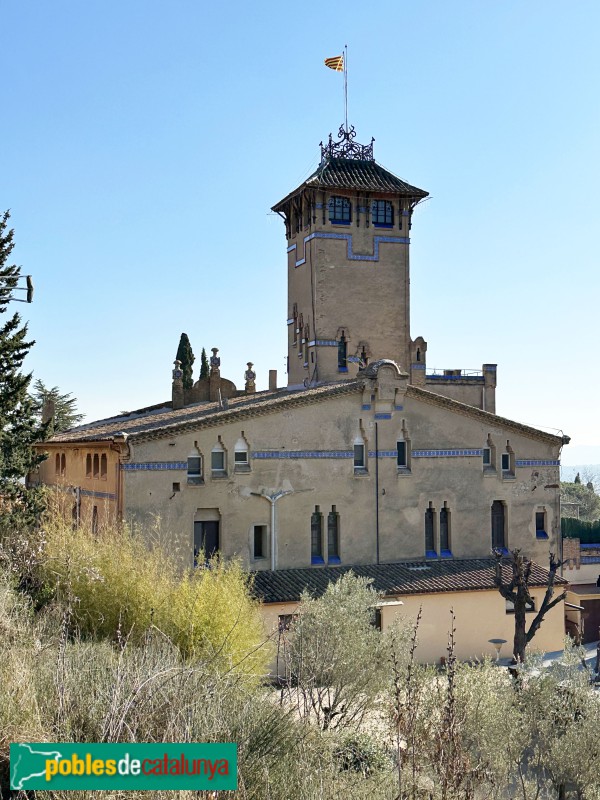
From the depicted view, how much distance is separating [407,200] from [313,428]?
14608mm

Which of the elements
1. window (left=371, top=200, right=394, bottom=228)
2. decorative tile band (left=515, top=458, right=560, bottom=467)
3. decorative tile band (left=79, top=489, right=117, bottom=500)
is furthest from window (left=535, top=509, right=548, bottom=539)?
decorative tile band (left=79, top=489, right=117, bottom=500)

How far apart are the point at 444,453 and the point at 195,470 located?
9.30 m

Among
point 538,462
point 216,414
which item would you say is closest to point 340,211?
point 538,462

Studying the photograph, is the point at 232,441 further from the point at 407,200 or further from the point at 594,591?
the point at 594,591

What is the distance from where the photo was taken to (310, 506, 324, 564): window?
2753 centimetres

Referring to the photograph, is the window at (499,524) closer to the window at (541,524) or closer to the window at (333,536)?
the window at (541,524)

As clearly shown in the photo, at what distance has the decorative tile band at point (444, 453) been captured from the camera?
95.5 ft

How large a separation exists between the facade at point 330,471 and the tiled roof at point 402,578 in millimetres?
125

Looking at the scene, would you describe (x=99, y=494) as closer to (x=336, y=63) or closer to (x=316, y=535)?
(x=316, y=535)

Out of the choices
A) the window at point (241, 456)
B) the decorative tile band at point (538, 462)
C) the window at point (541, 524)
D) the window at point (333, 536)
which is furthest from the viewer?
the window at point (541, 524)

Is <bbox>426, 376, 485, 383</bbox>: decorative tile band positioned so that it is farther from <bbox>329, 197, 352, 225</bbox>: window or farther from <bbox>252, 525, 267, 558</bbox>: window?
<bbox>252, 525, 267, 558</bbox>: window

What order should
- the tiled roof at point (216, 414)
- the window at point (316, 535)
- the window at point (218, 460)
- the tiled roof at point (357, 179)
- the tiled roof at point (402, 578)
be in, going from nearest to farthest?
the tiled roof at point (216, 414)
the tiled roof at point (402, 578)
the window at point (218, 460)
the window at point (316, 535)
the tiled roof at point (357, 179)

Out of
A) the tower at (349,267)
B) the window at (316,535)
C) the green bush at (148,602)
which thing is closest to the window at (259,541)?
the window at (316,535)

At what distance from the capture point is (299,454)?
2727 centimetres
